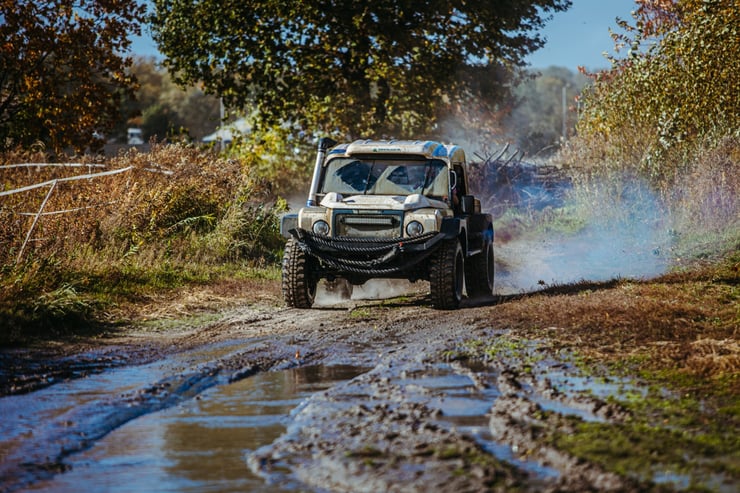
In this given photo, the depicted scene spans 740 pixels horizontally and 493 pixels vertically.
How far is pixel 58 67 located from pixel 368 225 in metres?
13.6

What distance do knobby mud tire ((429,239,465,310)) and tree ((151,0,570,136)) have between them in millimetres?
13479

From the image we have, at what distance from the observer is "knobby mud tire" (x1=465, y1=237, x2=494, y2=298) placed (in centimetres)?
1509

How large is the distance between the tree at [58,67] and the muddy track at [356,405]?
13322 millimetres

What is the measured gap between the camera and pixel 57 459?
5965 mm

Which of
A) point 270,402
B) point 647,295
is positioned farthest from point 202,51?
point 270,402

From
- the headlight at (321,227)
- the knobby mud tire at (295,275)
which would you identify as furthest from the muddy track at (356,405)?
the headlight at (321,227)

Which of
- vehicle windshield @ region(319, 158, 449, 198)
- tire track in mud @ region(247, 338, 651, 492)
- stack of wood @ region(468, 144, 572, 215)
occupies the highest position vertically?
stack of wood @ region(468, 144, 572, 215)

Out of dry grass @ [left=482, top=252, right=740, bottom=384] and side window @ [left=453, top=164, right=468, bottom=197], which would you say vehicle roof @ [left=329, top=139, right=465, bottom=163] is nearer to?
side window @ [left=453, top=164, right=468, bottom=197]

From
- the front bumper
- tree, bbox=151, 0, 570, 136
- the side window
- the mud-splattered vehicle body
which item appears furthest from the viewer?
tree, bbox=151, 0, 570, 136

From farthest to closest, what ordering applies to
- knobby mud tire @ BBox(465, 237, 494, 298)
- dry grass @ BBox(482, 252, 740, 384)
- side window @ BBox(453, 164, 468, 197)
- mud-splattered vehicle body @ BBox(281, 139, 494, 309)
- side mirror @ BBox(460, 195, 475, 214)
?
1. knobby mud tire @ BBox(465, 237, 494, 298)
2. side window @ BBox(453, 164, 468, 197)
3. side mirror @ BBox(460, 195, 475, 214)
4. mud-splattered vehicle body @ BBox(281, 139, 494, 309)
5. dry grass @ BBox(482, 252, 740, 384)

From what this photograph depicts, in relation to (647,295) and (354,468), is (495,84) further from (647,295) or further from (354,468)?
(354,468)

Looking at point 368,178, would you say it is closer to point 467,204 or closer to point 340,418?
point 467,204

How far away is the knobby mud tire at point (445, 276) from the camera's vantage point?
42.0ft

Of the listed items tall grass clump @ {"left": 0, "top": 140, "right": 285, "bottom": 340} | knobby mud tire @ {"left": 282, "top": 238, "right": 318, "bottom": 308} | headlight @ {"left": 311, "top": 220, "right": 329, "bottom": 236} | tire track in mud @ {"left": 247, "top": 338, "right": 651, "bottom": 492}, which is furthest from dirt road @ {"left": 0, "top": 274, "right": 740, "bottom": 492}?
headlight @ {"left": 311, "top": 220, "right": 329, "bottom": 236}
